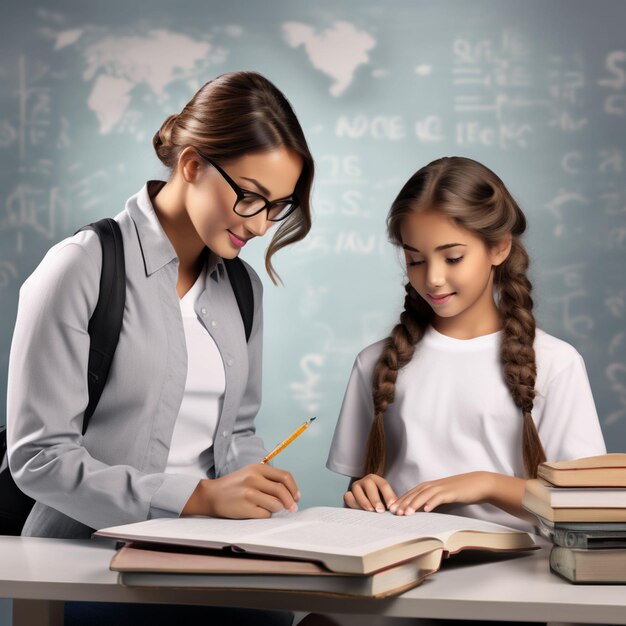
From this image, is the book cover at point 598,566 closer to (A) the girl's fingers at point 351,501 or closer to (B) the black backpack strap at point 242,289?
(A) the girl's fingers at point 351,501

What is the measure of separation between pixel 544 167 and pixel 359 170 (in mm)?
614

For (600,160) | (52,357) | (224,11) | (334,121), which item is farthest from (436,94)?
(52,357)

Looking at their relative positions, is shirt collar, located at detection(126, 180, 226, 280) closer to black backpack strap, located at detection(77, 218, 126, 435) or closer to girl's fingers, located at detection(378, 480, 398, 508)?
black backpack strap, located at detection(77, 218, 126, 435)

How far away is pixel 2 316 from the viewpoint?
324 cm

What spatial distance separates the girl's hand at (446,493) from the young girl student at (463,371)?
0.10m

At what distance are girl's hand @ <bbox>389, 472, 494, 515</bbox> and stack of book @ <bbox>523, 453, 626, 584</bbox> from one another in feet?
0.84

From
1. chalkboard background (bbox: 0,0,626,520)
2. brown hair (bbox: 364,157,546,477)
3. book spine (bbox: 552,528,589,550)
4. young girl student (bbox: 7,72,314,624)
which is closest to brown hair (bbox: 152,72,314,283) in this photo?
young girl student (bbox: 7,72,314,624)

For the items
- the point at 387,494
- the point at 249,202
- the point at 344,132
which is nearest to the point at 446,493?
the point at 387,494

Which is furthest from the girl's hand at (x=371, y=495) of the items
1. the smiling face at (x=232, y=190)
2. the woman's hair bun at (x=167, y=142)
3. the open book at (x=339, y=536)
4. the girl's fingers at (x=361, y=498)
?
the woman's hair bun at (x=167, y=142)

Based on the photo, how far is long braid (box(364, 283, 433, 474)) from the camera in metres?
1.64

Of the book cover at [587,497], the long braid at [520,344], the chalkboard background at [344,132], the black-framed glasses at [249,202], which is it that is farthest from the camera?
the chalkboard background at [344,132]

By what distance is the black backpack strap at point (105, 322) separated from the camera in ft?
4.37

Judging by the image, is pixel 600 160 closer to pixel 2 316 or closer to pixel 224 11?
pixel 224 11

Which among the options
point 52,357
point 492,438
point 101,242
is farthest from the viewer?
point 492,438
